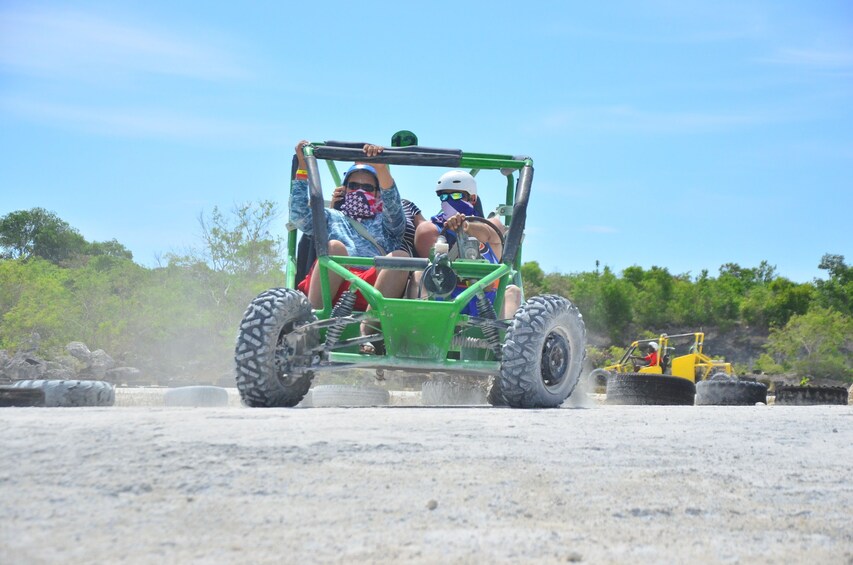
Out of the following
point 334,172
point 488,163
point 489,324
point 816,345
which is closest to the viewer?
point 489,324

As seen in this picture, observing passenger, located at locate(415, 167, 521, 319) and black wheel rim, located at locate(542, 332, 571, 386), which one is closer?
black wheel rim, located at locate(542, 332, 571, 386)

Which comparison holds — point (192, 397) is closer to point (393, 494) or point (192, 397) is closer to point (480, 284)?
point (480, 284)

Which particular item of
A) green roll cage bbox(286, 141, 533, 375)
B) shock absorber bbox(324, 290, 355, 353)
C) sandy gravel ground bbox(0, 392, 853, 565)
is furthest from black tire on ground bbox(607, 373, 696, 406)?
sandy gravel ground bbox(0, 392, 853, 565)

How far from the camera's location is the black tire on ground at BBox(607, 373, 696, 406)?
46.5 feet

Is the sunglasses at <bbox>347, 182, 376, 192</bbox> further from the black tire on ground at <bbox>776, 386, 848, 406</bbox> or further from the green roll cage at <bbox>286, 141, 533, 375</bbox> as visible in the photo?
the black tire on ground at <bbox>776, 386, 848, 406</bbox>

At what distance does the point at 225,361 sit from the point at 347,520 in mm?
32614

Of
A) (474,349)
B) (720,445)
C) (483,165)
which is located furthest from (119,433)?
(483,165)

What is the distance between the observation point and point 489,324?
23.8 ft

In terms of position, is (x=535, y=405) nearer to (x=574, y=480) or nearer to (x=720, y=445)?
(x=720, y=445)

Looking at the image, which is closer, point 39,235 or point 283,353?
point 283,353

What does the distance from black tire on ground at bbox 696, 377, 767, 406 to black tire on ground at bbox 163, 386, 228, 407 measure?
695cm

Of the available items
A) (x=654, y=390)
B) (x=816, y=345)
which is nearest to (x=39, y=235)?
(x=816, y=345)

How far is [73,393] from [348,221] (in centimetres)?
242

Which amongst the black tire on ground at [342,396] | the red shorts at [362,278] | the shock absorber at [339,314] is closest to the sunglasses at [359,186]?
the red shorts at [362,278]
